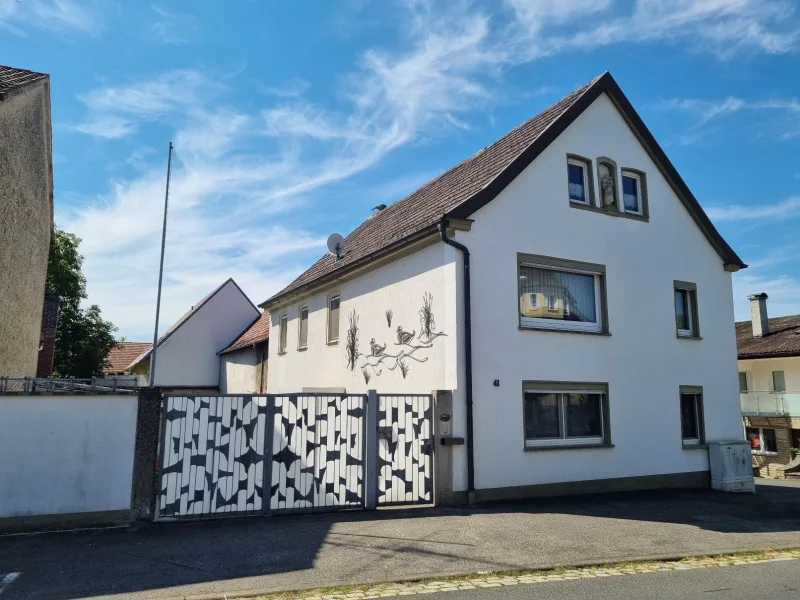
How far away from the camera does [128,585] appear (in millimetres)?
6230

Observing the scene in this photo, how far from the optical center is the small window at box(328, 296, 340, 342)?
1764 centimetres

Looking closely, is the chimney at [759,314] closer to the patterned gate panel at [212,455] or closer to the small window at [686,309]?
the small window at [686,309]

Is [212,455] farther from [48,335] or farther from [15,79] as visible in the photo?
[48,335]

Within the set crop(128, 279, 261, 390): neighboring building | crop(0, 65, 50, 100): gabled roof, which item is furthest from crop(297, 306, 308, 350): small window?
crop(128, 279, 261, 390): neighboring building

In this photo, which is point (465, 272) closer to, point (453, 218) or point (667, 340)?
point (453, 218)

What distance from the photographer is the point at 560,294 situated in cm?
1356

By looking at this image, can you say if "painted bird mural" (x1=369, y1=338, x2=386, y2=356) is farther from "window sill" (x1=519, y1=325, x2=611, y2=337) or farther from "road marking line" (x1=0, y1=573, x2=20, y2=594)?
"road marking line" (x1=0, y1=573, x2=20, y2=594)

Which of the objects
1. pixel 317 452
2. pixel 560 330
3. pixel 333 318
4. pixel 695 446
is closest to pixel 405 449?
pixel 317 452

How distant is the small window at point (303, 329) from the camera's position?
1995cm

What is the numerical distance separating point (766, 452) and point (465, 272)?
26451 mm

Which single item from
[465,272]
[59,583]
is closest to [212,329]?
[465,272]

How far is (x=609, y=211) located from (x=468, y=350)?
5504 millimetres

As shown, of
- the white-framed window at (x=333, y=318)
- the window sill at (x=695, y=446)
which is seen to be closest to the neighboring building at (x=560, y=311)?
the window sill at (x=695, y=446)

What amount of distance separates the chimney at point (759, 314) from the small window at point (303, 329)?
27.8 meters
